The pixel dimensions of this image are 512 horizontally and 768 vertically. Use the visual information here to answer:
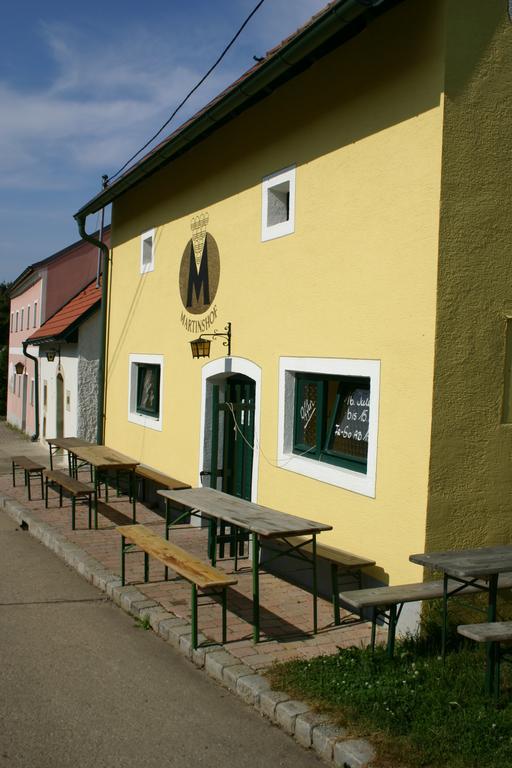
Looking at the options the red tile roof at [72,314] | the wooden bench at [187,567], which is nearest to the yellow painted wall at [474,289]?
the wooden bench at [187,567]

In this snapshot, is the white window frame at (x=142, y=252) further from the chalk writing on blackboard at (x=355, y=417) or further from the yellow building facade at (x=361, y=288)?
the chalk writing on blackboard at (x=355, y=417)

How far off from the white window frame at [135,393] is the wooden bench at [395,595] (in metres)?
6.07

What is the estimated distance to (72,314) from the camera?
15992 mm

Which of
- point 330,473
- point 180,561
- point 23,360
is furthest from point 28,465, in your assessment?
point 23,360

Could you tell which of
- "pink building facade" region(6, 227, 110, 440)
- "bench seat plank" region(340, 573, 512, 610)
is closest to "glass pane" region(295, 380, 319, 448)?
"bench seat plank" region(340, 573, 512, 610)

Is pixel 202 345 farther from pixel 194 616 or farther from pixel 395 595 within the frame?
pixel 395 595

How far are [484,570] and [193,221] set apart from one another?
6.59m

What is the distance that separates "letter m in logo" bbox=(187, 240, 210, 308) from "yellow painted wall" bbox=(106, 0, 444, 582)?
40 centimetres

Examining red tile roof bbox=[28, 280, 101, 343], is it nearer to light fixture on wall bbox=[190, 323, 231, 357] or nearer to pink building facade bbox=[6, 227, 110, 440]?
pink building facade bbox=[6, 227, 110, 440]

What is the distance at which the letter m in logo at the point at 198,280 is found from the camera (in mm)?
9453

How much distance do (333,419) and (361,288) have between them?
1266 mm

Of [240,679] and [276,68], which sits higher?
[276,68]

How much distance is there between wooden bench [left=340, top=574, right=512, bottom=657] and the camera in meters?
4.96

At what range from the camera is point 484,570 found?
4.47m
